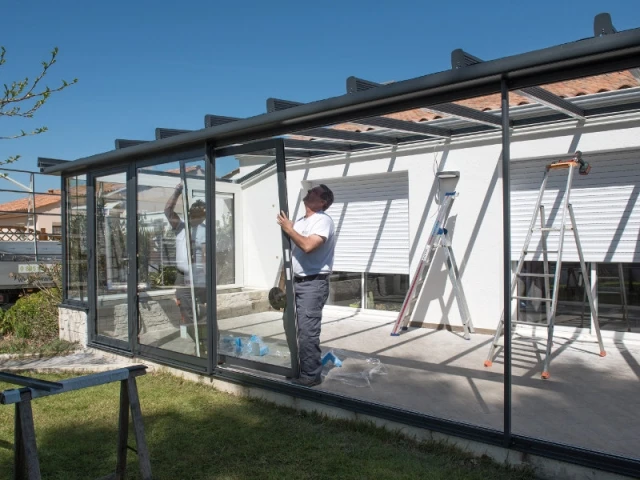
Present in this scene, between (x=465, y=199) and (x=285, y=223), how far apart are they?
3.47 metres

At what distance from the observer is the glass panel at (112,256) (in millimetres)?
6668

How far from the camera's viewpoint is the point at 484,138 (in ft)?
23.8

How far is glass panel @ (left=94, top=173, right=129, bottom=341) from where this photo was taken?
6.67m

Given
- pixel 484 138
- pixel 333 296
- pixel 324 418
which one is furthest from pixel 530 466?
pixel 333 296

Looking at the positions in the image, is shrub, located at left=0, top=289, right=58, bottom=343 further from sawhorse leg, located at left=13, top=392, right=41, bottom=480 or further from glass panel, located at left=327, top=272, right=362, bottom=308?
sawhorse leg, located at left=13, top=392, right=41, bottom=480

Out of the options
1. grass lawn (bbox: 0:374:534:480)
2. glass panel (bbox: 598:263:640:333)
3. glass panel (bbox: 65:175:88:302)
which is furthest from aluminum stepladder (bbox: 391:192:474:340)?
glass panel (bbox: 65:175:88:302)

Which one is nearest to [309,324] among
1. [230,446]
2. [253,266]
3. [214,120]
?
[253,266]

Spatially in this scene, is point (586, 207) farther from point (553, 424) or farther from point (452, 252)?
point (553, 424)

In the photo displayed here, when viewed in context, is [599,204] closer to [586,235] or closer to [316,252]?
[586,235]

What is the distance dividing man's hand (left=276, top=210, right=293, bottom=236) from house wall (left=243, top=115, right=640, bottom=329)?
37 cm

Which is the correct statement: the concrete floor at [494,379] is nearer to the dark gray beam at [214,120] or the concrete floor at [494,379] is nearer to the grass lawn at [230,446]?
the grass lawn at [230,446]

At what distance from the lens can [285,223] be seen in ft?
16.1

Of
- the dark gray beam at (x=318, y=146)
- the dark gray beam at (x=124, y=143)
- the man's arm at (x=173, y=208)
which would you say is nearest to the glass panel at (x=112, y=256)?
the dark gray beam at (x=124, y=143)

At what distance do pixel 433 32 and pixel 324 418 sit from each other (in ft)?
34.7
